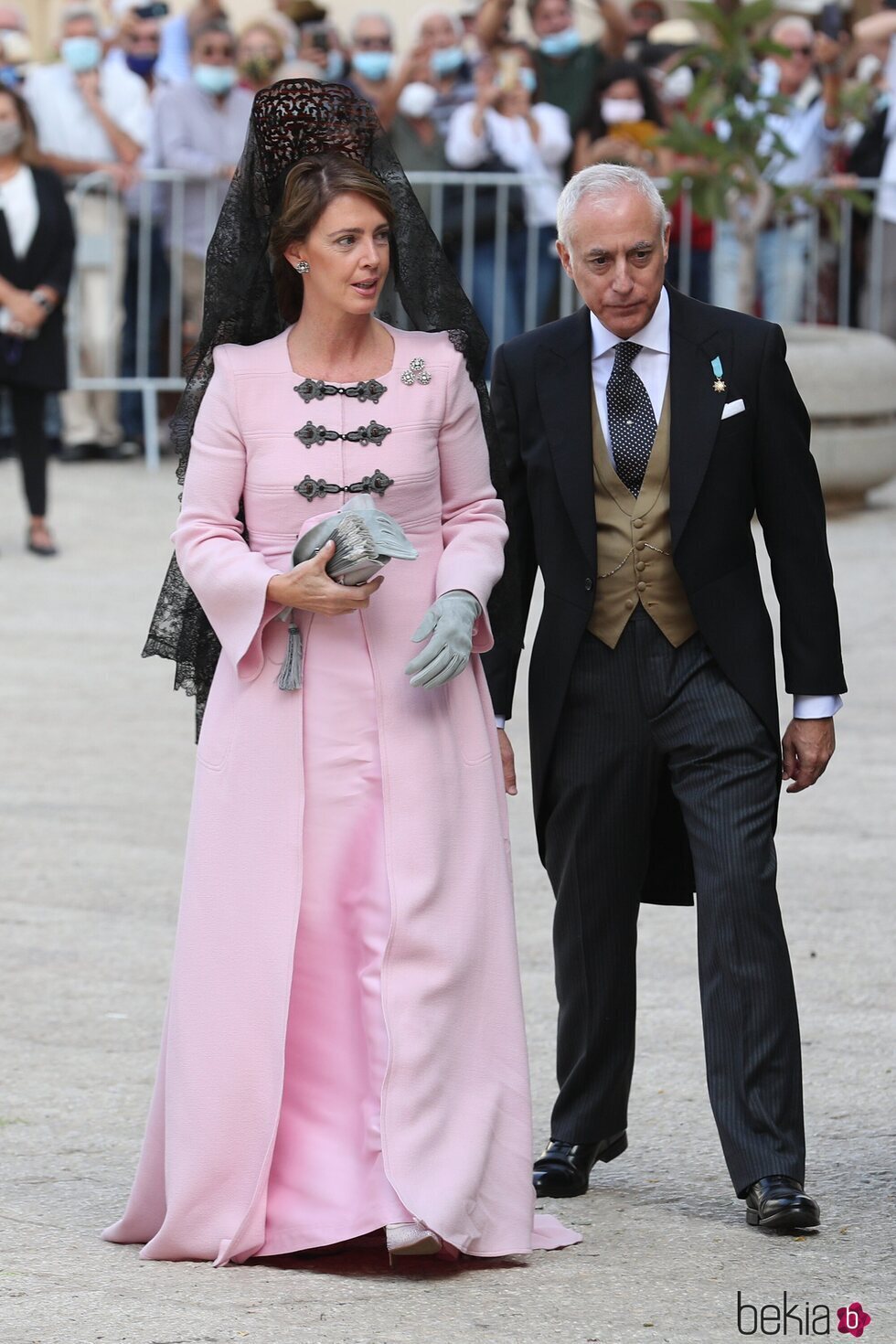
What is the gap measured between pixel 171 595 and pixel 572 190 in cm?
103

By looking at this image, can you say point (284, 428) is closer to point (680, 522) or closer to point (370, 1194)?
point (680, 522)

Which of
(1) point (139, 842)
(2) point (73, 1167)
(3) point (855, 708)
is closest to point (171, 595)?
(2) point (73, 1167)

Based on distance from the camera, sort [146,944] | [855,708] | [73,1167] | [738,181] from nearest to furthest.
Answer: [73,1167], [146,944], [855,708], [738,181]

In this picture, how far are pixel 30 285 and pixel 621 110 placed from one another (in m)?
3.76

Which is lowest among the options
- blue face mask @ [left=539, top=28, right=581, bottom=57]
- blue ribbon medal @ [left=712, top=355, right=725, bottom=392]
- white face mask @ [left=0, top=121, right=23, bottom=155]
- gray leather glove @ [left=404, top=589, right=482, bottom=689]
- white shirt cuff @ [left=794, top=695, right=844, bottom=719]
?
white shirt cuff @ [left=794, top=695, right=844, bottom=719]

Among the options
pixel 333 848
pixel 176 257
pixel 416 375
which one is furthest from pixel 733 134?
pixel 333 848

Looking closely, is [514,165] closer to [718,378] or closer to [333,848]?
[718,378]

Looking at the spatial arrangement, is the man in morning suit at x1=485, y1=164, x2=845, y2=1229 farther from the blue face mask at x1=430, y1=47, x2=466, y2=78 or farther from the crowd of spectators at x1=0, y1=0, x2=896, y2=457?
the blue face mask at x1=430, y1=47, x2=466, y2=78

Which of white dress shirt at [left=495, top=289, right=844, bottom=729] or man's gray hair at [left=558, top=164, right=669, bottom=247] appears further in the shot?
white dress shirt at [left=495, top=289, right=844, bottom=729]

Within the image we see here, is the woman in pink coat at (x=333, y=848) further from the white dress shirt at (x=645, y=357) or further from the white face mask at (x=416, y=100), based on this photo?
the white face mask at (x=416, y=100)

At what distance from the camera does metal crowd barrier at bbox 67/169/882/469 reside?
13555 mm

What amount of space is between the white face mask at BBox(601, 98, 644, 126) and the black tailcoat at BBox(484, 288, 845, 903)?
9.35 metres


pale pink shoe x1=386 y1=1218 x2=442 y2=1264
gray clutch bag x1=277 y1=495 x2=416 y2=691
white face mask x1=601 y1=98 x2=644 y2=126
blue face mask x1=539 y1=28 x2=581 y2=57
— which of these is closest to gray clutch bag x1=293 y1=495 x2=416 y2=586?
gray clutch bag x1=277 y1=495 x2=416 y2=691

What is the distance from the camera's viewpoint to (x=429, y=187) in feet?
44.5
